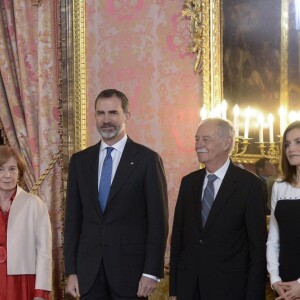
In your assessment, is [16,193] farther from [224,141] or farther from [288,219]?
[288,219]

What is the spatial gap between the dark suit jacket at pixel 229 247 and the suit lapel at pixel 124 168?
0.37m

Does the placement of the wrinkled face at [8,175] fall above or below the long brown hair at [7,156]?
below

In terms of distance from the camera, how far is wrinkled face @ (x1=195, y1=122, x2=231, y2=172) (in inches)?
110

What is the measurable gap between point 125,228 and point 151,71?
1744mm

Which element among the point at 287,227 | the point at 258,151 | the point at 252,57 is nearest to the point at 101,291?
the point at 287,227

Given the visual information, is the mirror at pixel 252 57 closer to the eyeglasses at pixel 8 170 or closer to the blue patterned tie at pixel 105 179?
A: the blue patterned tie at pixel 105 179

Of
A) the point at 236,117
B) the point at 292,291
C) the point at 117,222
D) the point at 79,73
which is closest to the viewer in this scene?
the point at 292,291

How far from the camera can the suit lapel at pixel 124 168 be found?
2.87 m

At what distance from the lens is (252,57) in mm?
3863

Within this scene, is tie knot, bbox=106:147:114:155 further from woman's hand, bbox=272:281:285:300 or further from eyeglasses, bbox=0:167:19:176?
woman's hand, bbox=272:281:285:300

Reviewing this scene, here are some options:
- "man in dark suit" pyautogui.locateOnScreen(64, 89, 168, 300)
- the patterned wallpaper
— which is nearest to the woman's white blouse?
"man in dark suit" pyautogui.locateOnScreen(64, 89, 168, 300)

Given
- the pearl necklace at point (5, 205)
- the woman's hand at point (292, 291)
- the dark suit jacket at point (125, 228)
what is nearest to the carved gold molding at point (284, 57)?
the dark suit jacket at point (125, 228)

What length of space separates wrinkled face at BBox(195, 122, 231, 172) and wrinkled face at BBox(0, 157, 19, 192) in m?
0.95

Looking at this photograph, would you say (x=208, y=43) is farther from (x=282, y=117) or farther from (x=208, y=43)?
(x=282, y=117)
